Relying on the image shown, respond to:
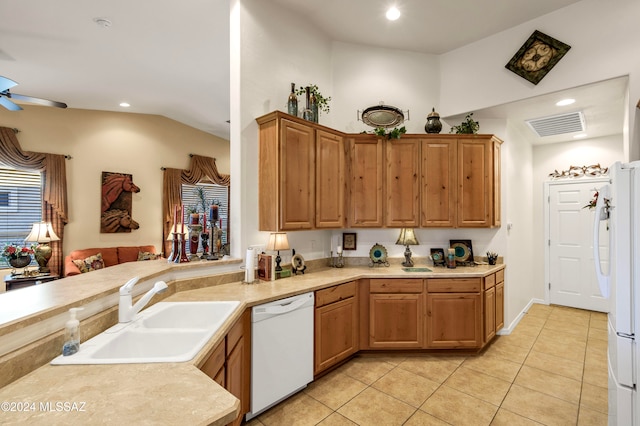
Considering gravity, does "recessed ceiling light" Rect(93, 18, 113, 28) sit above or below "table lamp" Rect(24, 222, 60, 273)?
above

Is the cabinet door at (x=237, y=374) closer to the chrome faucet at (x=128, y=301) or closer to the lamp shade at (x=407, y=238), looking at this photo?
the chrome faucet at (x=128, y=301)

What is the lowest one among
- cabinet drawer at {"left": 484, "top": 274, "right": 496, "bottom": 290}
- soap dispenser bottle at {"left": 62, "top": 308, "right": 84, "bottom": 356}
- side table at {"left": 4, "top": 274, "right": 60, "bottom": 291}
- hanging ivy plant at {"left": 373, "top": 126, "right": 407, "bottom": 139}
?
side table at {"left": 4, "top": 274, "right": 60, "bottom": 291}

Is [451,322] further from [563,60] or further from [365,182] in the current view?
[563,60]

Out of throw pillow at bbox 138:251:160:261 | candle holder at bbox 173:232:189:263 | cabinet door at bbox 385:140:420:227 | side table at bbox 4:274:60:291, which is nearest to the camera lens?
candle holder at bbox 173:232:189:263

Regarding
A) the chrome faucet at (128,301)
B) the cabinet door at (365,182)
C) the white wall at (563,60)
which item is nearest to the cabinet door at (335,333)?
the cabinet door at (365,182)

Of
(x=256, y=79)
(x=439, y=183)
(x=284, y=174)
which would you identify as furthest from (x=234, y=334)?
(x=439, y=183)

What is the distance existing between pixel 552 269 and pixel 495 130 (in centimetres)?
282

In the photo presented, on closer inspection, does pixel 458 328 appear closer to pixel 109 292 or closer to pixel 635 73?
pixel 635 73

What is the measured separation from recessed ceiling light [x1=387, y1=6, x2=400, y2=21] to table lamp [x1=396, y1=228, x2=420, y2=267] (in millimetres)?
2396

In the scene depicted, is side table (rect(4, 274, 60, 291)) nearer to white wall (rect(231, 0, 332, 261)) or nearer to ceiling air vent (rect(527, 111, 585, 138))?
white wall (rect(231, 0, 332, 261))

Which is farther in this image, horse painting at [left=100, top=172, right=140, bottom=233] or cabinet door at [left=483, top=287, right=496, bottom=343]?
horse painting at [left=100, top=172, right=140, bottom=233]

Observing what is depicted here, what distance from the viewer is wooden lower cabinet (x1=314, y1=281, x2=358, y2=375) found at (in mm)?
2676

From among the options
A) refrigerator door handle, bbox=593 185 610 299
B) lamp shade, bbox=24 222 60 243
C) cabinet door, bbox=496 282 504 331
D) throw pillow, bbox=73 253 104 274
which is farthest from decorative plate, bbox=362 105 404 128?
lamp shade, bbox=24 222 60 243

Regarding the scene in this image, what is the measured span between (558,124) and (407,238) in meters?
2.70
